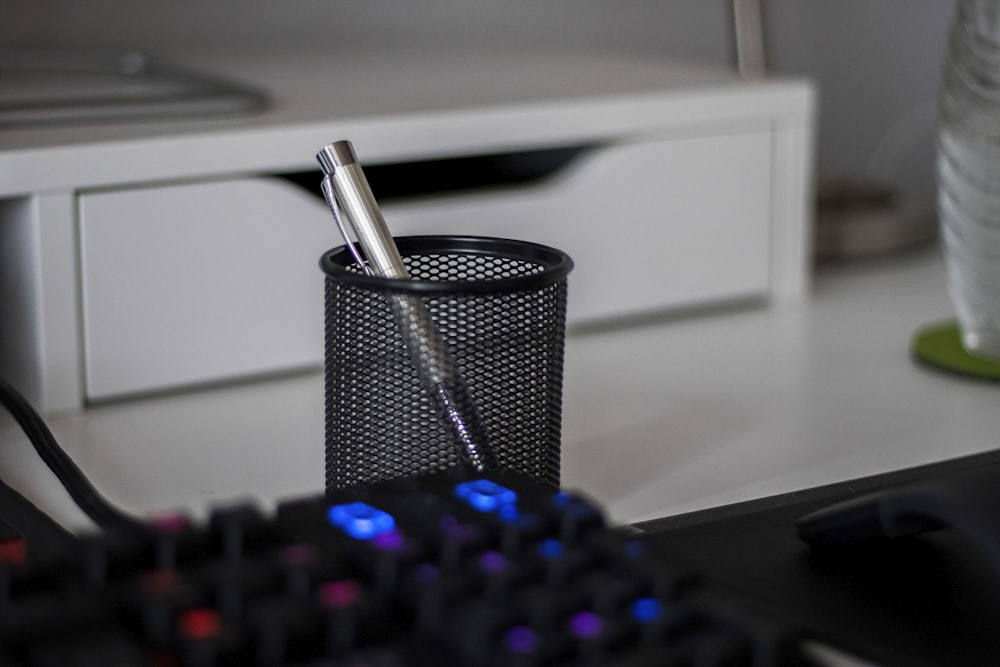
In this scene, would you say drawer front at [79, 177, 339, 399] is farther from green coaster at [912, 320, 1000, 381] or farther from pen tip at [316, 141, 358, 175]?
green coaster at [912, 320, 1000, 381]

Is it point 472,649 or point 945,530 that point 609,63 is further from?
point 472,649

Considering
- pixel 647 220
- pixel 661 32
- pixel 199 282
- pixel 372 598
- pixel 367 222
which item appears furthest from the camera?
pixel 661 32

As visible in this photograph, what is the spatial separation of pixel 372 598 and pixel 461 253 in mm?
279

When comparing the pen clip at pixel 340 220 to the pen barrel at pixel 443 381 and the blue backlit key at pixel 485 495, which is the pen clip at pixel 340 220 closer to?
the pen barrel at pixel 443 381

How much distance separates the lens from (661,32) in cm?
130

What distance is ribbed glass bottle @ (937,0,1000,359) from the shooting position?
78cm

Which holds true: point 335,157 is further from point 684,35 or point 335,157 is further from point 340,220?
point 684,35

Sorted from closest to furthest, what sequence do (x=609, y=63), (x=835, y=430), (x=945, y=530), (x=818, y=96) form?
1. (x=945, y=530)
2. (x=835, y=430)
3. (x=609, y=63)
4. (x=818, y=96)

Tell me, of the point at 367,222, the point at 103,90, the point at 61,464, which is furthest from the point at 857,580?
the point at 103,90

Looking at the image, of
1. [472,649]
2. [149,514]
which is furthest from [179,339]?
[472,649]

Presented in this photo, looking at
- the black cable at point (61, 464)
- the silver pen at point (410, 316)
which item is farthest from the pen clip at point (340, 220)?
the black cable at point (61, 464)

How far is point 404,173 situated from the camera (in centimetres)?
92

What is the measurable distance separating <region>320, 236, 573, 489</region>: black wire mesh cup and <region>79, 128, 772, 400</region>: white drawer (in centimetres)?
20

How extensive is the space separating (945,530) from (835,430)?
0.61 ft
